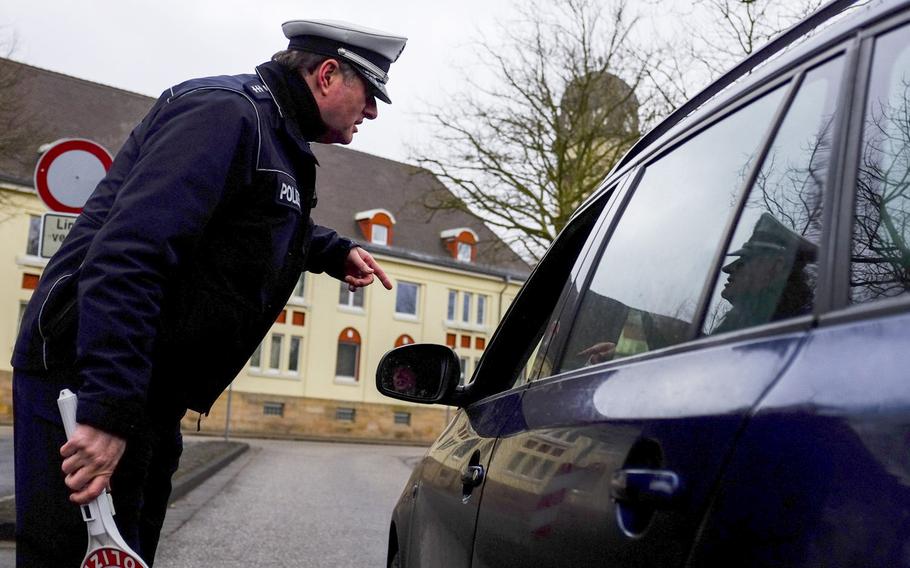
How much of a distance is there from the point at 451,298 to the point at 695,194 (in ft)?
159

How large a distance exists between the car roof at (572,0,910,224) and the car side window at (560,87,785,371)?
4 cm

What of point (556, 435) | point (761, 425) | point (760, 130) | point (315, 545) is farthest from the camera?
point (315, 545)

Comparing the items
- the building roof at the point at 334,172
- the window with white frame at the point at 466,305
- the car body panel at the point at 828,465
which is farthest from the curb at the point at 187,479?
the window with white frame at the point at 466,305

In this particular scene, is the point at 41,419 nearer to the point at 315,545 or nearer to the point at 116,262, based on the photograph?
the point at 116,262

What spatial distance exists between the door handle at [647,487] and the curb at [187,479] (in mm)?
3527

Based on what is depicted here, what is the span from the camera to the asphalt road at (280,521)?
25.3ft

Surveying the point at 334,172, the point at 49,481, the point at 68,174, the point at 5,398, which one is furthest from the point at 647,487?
the point at 334,172

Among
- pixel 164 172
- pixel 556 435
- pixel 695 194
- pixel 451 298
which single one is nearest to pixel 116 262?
pixel 164 172

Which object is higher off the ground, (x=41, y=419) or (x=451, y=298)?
(x=451, y=298)

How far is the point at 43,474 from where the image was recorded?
A: 237 centimetres

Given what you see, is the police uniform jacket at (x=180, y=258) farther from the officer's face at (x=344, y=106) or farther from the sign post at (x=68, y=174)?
the sign post at (x=68, y=174)

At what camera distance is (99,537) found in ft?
7.50

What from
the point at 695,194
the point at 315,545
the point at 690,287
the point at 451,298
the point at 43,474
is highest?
the point at 451,298

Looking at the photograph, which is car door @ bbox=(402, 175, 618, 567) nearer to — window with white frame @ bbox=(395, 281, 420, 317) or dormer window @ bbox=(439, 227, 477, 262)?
window with white frame @ bbox=(395, 281, 420, 317)
